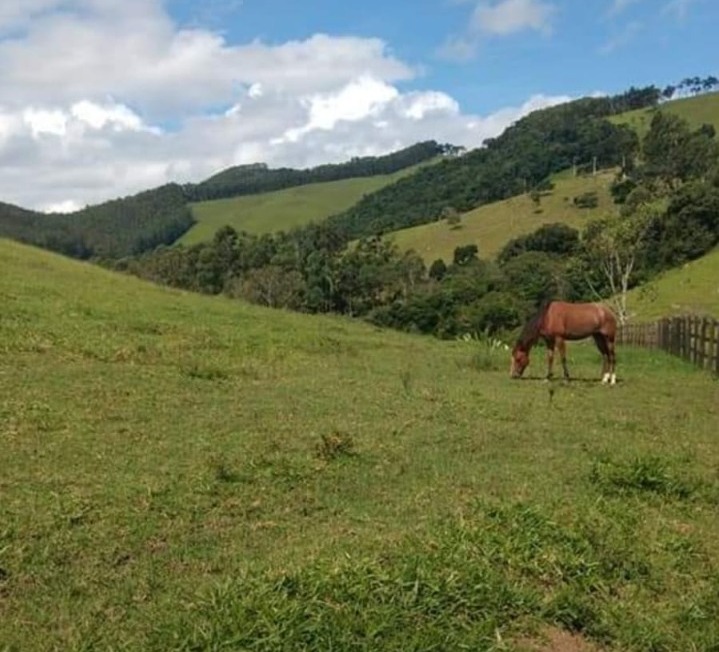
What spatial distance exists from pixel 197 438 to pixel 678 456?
5.87 metres

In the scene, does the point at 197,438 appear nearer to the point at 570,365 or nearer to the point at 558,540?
the point at 558,540

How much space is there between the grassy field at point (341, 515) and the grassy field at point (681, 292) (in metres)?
49.3

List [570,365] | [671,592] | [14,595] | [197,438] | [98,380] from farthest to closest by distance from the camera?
[570,365], [98,380], [197,438], [671,592], [14,595]

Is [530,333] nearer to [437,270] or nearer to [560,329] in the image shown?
[560,329]

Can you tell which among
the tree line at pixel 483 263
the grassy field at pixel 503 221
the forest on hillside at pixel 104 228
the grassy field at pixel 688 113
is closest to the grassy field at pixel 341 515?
the tree line at pixel 483 263

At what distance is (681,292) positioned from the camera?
68.0 meters

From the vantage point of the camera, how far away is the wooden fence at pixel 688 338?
2271 centimetres

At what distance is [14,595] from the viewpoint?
18.4 ft

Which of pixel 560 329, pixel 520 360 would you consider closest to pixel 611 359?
pixel 560 329

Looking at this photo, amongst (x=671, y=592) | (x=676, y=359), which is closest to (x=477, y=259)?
(x=676, y=359)

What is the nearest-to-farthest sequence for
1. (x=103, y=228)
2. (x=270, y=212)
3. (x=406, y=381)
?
(x=406, y=381), (x=103, y=228), (x=270, y=212)

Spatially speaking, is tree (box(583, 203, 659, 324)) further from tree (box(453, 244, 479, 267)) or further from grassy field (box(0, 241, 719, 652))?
grassy field (box(0, 241, 719, 652))

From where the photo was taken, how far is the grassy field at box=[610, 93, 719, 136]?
153750mm

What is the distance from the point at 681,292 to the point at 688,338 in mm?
44365
